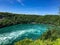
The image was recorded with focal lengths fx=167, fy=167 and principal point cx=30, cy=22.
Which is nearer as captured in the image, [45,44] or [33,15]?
[45,44]

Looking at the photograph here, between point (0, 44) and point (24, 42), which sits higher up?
point (24, 42)

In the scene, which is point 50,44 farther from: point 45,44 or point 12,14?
point 12,14

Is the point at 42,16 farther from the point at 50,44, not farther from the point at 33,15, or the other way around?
the point at 50,44

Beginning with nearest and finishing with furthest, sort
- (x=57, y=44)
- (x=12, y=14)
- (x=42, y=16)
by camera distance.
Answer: (x=57, y=44)
(x=12, y=14)
(x=42, y=16)

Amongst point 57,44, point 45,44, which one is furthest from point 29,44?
point 57,44

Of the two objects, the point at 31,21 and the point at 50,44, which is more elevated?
the point at 50,44

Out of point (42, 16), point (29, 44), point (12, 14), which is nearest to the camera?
point (29, 44)

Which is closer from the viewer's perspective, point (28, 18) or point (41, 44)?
point (41, 44)

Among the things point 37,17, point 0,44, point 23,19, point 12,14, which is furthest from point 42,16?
point 0,44

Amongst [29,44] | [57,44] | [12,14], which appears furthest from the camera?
[12,14]
